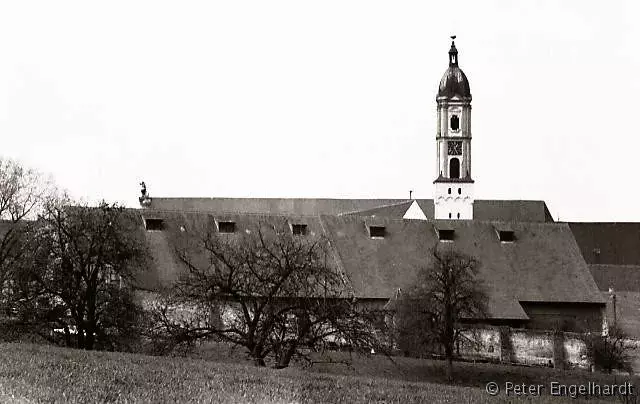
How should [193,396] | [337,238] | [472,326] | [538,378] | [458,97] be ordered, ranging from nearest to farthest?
[193,396] → [538,378] → [472,326] → [337,238] → [458,97]

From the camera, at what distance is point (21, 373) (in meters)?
18.0

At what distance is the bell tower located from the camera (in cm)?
9812

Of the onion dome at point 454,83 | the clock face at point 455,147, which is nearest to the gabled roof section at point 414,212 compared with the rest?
the clock face at point 455,147

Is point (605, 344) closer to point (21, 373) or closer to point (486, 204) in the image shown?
point (21, 373)

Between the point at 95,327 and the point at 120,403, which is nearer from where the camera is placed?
the point at 120,403

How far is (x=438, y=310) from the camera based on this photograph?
157ft

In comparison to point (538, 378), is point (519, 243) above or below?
above

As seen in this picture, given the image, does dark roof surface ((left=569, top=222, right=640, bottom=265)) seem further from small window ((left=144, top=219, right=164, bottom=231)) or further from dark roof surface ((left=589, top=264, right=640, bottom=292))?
small window ((left=144, top=219, right=164, bottom=231))

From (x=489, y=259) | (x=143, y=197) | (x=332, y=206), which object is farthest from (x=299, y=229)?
(x=332, y=206)

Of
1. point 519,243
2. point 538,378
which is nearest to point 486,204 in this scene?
point 519,243

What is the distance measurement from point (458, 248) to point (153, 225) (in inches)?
679

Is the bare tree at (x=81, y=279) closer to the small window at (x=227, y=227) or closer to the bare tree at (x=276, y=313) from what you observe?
the bare tree at (x=276, y=313)

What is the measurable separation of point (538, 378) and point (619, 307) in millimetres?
36126

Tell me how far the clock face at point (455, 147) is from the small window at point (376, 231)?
3818cm
